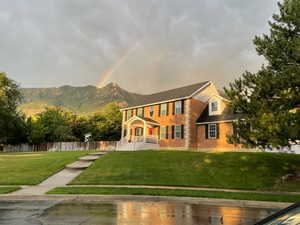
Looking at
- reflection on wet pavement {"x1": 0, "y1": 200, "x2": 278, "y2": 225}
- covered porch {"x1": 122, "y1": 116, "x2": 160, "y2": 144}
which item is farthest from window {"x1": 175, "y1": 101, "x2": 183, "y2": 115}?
reflection on wet pavement {"x1": 0, "y1": 200, "x2": 278, "y2": 225}

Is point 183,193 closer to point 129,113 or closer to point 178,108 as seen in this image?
point 178,108

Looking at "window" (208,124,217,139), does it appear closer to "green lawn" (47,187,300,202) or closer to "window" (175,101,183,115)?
"window" (175,101,183,115)

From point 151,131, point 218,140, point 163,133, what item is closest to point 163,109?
point 163,133

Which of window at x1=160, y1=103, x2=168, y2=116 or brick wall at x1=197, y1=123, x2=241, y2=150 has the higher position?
window at x1=160, y1=103, x2=168, y2=116

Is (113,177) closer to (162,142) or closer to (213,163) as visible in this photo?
(213,163)

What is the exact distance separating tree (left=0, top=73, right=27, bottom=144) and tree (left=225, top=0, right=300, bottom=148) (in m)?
42.2

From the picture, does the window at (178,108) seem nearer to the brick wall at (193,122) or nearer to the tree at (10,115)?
the brick wall at (193,122)

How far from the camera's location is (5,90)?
44.5 m

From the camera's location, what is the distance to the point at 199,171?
1558 centimetres

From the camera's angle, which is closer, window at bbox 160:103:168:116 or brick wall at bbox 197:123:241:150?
brick wall at bbox 197:123:241:150

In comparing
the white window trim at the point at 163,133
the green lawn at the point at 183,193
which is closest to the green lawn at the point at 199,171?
the green lawn at the point at 183,193

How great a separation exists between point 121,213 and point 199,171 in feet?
29.9

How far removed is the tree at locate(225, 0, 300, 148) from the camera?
10.9 m

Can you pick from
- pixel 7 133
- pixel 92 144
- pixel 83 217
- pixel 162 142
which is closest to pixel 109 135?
pixel 92 144
